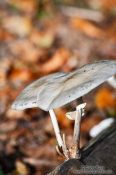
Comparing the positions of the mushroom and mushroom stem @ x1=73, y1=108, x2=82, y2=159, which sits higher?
the mushroom

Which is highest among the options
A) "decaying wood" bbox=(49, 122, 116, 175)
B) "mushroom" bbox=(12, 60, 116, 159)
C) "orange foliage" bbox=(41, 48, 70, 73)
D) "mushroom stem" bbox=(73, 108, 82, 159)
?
"mushroom" bbox=(12, 60, 116, 159)

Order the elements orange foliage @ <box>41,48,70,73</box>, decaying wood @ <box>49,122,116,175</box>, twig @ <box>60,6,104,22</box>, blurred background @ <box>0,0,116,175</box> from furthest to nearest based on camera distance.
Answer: twig @ <box>60,6,104,22</box>
orange foliage @ <box>41,48,70,73</box>
blurred background @ <box>0,0,116,175</box>
decaying wood @ <box>49,122,116,175</box>

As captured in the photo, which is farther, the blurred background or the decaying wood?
the blurred background

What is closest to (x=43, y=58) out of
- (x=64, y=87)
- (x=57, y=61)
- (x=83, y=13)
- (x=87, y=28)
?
(x=57, y=61)

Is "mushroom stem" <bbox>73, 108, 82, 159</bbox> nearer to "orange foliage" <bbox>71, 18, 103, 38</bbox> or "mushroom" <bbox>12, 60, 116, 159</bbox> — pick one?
"mushroom" <bbox>12, 60, 116, 159</bbox>

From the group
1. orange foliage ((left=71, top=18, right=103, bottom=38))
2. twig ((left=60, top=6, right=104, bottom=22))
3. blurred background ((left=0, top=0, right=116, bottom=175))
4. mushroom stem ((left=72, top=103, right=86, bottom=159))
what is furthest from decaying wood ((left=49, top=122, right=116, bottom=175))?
twig ((left=60, top=6, right=104, bottom=22))

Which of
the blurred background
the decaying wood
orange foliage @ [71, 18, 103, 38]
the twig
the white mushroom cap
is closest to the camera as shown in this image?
the white mushroom cap

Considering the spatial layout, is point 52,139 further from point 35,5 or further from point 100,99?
point 35,5
